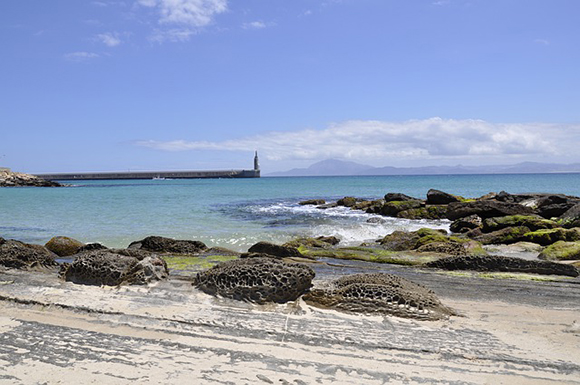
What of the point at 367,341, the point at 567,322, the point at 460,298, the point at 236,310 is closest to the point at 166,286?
the point at 236,310

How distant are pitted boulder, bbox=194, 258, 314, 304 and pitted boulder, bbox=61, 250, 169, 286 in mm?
783

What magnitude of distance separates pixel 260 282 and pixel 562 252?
7.46 meters

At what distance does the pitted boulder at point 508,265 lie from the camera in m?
6.68

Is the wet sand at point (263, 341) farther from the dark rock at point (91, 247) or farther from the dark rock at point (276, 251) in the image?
the dark rock at point (91, 247)

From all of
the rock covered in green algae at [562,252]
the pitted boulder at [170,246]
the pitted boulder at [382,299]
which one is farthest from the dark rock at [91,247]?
the rock covered in green algae at [562,252]

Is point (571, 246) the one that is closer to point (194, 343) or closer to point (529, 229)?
point (529, 229)

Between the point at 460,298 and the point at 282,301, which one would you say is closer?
the point at 282,301

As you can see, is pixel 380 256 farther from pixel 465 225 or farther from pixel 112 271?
pixel 465 225

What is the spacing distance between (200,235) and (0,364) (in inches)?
482

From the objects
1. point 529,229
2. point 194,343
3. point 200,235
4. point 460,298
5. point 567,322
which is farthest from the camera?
point 200,235

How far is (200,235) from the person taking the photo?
15383 mm

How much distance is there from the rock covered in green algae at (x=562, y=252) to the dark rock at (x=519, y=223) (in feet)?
14.7

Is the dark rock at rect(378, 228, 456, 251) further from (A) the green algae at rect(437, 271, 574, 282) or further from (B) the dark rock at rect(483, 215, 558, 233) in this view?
(A) the green algae at rect(437, 271, 574, 282)

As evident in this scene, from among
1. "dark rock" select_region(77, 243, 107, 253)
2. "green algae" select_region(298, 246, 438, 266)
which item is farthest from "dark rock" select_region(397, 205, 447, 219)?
"dark rock" select_region(77, 243, 107, 253)
